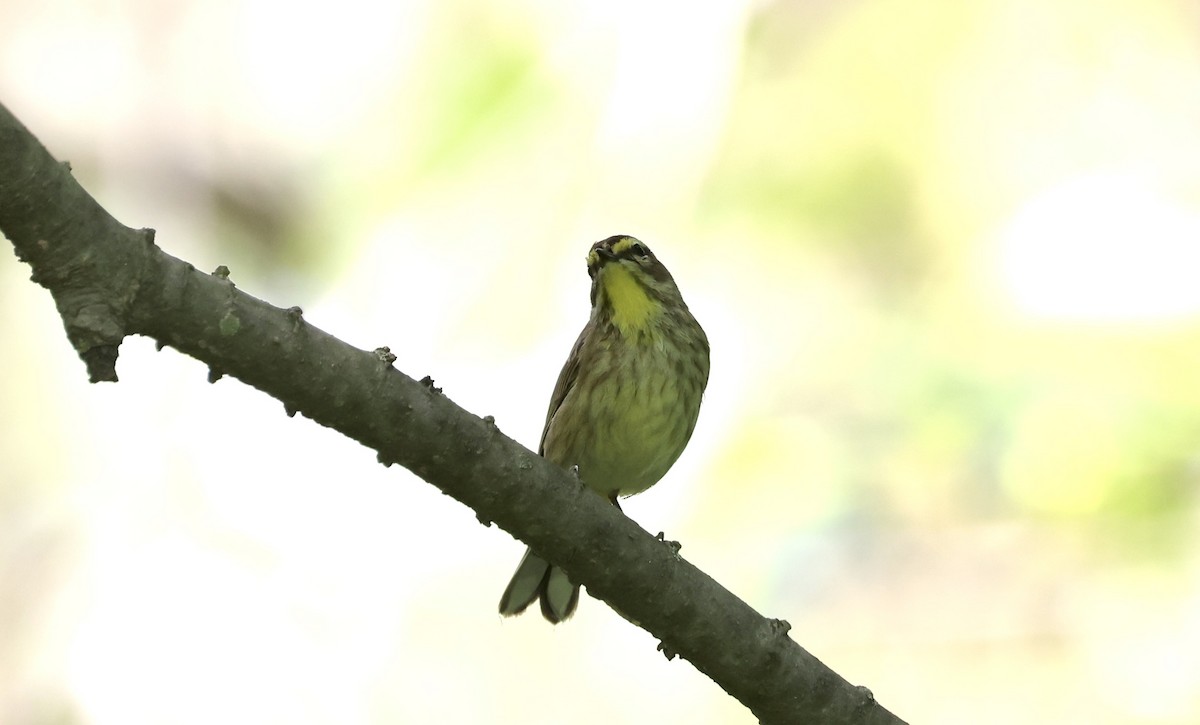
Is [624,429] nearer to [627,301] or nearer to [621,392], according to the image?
[621,392]

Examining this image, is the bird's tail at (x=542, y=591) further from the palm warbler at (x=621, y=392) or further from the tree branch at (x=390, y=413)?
the tree branch at (x=390, y=413)

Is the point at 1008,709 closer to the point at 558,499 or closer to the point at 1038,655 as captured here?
the point at 1038,655

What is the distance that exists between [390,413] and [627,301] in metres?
2.78

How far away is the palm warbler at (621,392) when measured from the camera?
19.3 ft

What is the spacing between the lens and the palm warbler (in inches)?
232

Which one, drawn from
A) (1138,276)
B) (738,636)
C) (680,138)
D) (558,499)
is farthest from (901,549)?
(558,499)

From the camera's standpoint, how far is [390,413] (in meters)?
3.53

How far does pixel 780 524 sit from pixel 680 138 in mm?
2526

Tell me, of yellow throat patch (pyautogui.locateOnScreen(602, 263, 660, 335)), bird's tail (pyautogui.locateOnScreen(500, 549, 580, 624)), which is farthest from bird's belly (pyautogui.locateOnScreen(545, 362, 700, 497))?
bird's tail (pyautogui.locateOnScreen(500, 549, 580, 624))

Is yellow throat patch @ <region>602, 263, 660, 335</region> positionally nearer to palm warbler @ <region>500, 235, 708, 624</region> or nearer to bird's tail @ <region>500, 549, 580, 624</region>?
palm warbler @ <region>500, 235, 708, 624</region>

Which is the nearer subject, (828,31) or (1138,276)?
(1138,276)

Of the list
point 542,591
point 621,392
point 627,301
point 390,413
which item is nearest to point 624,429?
point 621,392

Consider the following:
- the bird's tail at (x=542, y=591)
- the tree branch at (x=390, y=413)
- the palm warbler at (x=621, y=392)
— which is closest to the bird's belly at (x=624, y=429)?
the palm warbler at (x=621, y=392)

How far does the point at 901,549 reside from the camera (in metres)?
8.70
